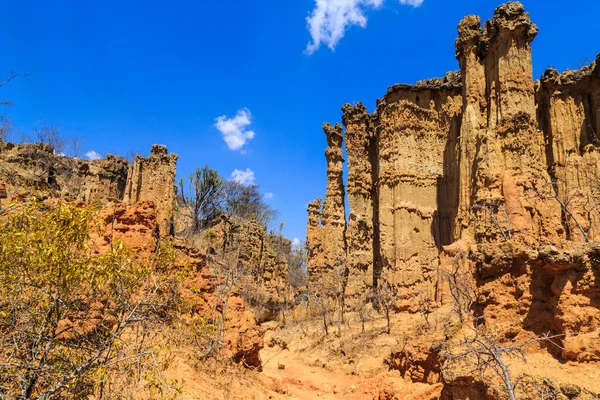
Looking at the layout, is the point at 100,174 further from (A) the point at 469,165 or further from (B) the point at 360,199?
(A) the point at 469,165

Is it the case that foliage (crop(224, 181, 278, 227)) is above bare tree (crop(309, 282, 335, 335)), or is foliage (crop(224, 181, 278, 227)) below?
above

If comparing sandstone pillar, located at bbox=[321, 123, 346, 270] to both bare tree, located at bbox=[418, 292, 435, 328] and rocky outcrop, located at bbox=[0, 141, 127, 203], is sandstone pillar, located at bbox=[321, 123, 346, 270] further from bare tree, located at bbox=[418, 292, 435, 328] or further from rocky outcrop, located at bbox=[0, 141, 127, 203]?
rocky outcrop, located at bbox=[0, 141, 127, 203]

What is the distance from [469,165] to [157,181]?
1614cm

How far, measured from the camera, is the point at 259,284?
2734cm

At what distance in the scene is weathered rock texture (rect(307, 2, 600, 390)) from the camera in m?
19.1

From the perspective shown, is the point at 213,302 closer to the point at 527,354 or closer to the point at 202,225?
the point at 527,354

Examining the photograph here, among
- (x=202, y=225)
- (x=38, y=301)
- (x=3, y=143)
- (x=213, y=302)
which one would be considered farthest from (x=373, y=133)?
(x=38, y=301)

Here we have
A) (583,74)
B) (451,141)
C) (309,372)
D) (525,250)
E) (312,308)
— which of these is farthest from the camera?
(312,308)

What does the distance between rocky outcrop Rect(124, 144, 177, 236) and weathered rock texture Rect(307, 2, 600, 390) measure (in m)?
12.1

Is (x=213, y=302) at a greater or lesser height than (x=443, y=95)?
lesser

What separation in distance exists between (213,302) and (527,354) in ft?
29.2

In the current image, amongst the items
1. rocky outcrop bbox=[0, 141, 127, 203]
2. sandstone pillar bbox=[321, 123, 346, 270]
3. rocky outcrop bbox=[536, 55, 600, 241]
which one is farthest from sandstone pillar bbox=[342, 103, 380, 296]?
rocky outcrop bbox=[0, 141, 127, 203]

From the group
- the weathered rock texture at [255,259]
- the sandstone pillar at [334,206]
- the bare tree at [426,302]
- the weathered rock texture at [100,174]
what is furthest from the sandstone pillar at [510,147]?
the weathered rock texture at [100,174]

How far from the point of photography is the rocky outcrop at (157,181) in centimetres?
2144
